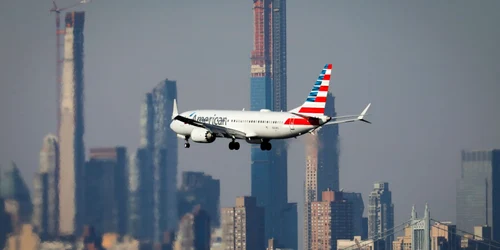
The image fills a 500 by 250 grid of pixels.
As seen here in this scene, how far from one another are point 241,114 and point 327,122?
1222cm

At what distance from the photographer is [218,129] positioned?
17025cm

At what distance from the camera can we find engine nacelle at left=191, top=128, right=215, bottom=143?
170500 millimetres

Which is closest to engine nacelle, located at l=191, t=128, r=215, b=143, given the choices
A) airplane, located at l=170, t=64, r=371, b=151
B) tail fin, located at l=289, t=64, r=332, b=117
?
airplane, located at l=170, t=64, r=371, b=151

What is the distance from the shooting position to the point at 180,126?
176625 mm

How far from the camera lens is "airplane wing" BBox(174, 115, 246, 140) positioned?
552 feet

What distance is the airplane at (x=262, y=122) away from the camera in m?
162

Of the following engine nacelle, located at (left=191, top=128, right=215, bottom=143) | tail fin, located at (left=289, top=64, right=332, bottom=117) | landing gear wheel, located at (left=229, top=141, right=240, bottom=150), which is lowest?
landing gear wheel, located at (left=229, top=141, right=240, bottom=150)

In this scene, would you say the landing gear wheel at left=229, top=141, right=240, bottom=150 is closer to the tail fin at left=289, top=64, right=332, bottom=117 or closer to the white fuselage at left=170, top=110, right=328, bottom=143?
the white fuselage at left=170, top=110, right=328, bottom=143

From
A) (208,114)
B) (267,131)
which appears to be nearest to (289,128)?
(267,131)

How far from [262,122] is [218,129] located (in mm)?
6417

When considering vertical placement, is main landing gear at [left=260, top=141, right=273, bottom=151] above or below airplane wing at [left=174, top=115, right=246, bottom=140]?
below

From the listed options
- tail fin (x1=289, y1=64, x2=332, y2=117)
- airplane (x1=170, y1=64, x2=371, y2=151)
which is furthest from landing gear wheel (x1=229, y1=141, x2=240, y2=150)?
tail fin (x1=289, y1=64, x2=332, y2=117)

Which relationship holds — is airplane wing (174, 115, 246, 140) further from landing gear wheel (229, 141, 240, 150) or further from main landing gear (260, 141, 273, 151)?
main landing gear (260, 141, 273, 151)

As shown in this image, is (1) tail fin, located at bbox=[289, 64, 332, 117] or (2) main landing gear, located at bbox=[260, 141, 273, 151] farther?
(2) main landing gear, located at bbox=[260, 141, 273, 151]
